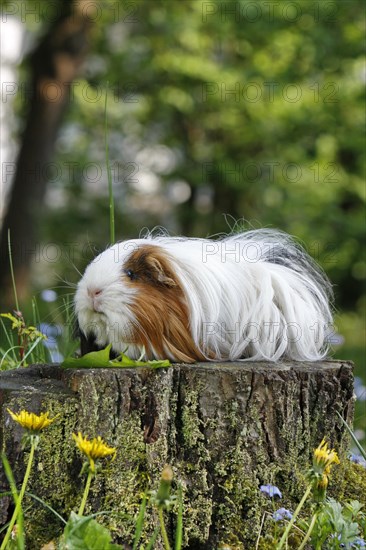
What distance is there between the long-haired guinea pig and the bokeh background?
2945mm

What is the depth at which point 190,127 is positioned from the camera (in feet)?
34.3

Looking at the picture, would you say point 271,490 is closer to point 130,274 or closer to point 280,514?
point 280,514

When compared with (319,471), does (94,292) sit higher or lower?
higher

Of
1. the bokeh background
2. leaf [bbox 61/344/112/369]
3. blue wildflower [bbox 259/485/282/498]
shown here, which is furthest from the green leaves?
the bokeh background

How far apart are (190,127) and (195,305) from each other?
826 cm

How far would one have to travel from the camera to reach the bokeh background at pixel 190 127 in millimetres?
7113

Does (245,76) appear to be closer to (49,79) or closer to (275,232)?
(49,79)

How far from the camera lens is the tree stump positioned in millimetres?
2180

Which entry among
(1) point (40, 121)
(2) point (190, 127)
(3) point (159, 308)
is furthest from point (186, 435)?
(2) point (190, 127)

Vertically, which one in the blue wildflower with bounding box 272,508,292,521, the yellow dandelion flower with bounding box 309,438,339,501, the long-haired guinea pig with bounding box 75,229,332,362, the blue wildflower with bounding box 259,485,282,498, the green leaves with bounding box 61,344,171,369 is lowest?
the blue wildflower with bounding box 272,508,292,521

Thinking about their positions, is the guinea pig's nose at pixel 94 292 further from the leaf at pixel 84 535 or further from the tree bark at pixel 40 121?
the tree bark at pixel 40 121

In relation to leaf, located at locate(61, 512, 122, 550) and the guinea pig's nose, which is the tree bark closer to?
the guinea pig's nose

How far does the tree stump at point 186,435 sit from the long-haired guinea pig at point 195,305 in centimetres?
13

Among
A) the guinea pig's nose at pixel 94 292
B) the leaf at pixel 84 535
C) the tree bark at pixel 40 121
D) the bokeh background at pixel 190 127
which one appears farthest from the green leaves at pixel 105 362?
the tree bark at pixel 40 121
